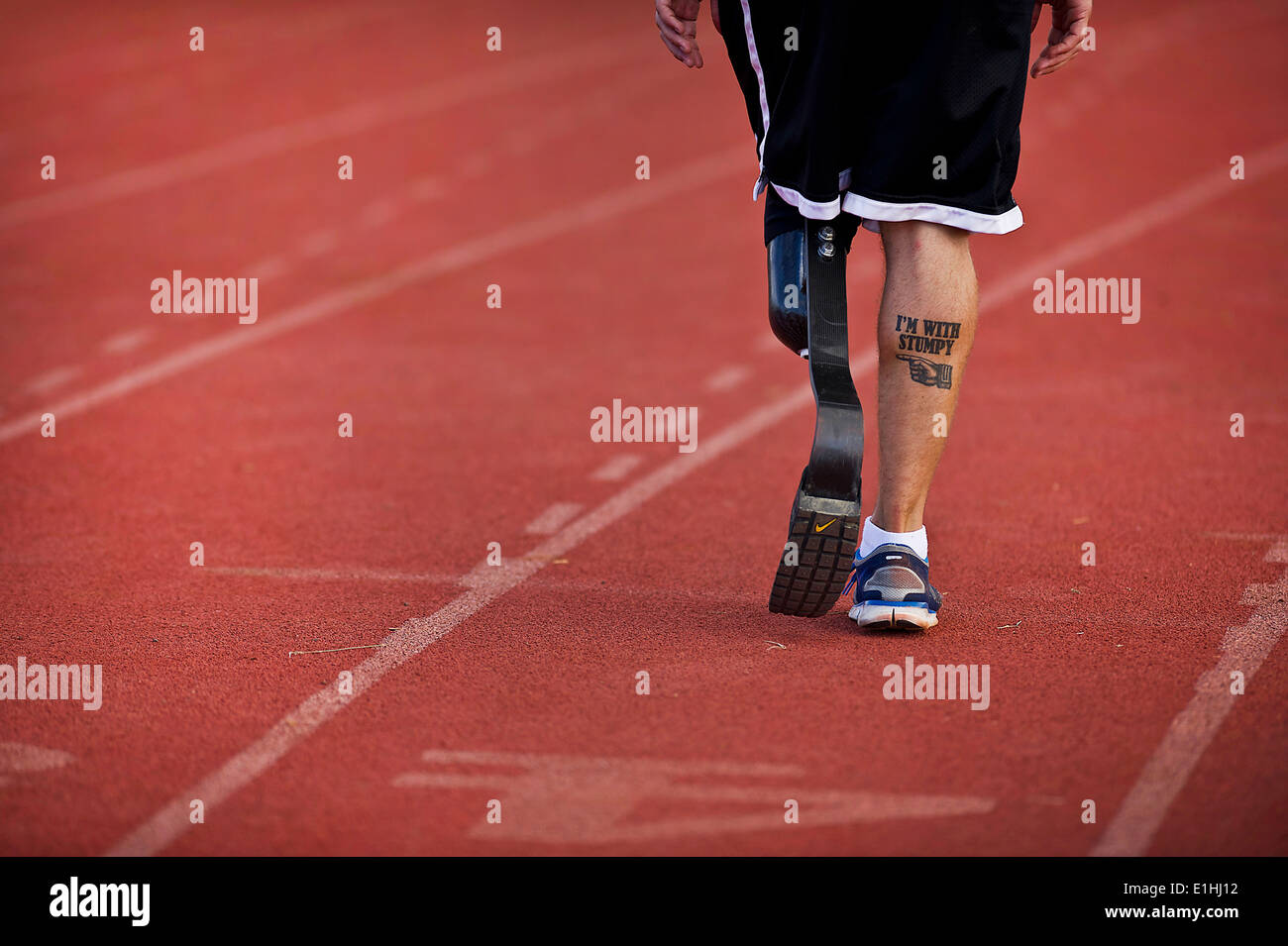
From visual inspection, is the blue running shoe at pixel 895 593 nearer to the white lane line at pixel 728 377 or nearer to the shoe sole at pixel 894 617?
the shoe sole at pixel 894 617

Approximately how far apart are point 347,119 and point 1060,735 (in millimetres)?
15778

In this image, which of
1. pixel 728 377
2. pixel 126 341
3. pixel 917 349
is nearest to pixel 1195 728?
pixel 917 349

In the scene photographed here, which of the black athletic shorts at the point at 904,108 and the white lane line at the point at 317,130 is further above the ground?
the white lane line at the point at 317,130

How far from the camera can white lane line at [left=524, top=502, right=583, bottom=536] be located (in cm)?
546

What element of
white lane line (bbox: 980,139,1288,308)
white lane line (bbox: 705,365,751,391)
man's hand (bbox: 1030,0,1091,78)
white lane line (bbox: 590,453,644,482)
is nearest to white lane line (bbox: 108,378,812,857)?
white lane line (bbox: 590,453,644,482)

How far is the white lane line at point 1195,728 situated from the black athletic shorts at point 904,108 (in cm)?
122

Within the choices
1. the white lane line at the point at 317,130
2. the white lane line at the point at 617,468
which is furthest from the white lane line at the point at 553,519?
the white lane line at the point at 317,130

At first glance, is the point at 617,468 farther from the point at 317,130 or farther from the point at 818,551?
the point at 317,130

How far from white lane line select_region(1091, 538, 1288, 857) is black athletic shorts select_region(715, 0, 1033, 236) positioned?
1219mm

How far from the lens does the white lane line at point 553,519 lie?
5.46 meters

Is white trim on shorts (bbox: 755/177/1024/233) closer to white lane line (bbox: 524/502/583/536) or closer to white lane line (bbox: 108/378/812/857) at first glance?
white lane line (bbox: 108/378/812/857)

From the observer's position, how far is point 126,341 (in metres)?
8.96

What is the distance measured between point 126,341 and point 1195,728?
272 inches
